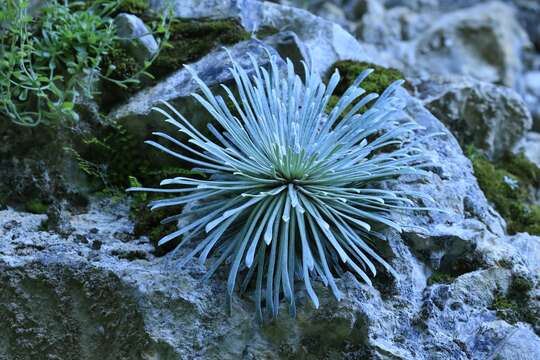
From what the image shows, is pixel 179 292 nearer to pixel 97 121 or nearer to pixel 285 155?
pixel 285 155

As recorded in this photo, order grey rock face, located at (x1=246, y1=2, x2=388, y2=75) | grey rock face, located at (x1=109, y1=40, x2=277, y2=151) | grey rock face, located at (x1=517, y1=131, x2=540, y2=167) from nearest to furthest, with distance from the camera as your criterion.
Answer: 1. grey rock face, located at (x1=109, y1=40, x2=277, y2=151)
2. grey rock face, located at (x1=246, y1=2, x2=388, y2=75)
3. grey rock face, located at (x1=517, y1=131, x2=540, y2=167)

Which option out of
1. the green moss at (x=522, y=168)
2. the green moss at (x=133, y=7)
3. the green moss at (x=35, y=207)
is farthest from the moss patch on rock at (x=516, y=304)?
the green moss at (x=133, y=7)

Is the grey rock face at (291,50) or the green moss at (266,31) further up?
the grey rock face at (291,50)

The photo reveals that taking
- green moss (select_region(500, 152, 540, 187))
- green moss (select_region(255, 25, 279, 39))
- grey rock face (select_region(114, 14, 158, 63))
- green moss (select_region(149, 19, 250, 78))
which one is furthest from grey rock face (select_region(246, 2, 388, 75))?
green moss (select_region(500, 152, 540, 187))

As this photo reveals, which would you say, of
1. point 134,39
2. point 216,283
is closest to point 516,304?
point 216,283

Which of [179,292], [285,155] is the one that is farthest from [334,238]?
[179,292]

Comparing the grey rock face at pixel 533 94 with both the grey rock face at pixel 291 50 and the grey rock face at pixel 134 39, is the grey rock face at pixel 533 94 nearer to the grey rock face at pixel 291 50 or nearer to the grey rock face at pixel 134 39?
the grey rock face at pixel 291 50

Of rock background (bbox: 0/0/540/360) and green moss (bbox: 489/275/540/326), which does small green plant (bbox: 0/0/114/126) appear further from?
green moss (bbox: 489/275/540/326)
